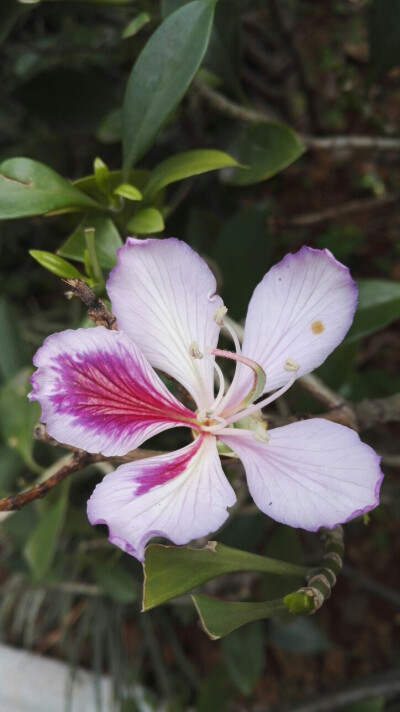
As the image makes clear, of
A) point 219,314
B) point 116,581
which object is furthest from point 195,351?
point 116,581

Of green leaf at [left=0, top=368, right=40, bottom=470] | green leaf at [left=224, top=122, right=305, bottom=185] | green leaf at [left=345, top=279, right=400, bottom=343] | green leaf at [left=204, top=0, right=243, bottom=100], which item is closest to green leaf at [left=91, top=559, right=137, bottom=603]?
green leaf at [left=0, top=368, right=40, bottom=470]

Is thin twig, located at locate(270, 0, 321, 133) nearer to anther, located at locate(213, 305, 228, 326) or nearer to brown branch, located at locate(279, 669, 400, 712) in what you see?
anther, located at locate(213, 305, 228, 326)

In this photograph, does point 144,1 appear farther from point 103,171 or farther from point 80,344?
point 80,344

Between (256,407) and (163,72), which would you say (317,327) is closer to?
(256,407)

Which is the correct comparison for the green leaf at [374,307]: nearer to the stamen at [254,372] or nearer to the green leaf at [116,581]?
the stamen at [254,372]

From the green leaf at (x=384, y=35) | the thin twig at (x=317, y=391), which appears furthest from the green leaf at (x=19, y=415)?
the green leaf at (x=384, y=35)

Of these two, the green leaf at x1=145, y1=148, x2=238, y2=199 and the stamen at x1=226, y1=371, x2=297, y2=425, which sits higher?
the green leaf at x1=145, y1=148, x2=238, y2=199
